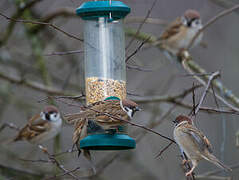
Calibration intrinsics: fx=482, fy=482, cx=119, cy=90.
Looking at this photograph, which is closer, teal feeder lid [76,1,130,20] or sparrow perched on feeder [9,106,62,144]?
teal feeder lid [76,1,130,20]

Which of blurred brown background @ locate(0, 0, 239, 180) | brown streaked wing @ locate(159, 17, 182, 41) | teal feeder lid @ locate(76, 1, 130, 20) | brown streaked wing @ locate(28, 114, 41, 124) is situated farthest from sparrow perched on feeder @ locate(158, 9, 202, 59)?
teal feeder lid @ locate(76, 1, 130, 20)

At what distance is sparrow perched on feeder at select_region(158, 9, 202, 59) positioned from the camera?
765 centimetres

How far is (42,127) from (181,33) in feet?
8.95

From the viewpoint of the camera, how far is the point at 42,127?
735 cm

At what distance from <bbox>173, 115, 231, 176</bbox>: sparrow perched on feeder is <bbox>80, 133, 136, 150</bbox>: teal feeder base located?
1.49 ft

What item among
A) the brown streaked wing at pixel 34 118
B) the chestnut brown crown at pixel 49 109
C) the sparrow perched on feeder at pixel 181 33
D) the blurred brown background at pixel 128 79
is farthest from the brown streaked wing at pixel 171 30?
the brown streaked wing at pixel 34 118

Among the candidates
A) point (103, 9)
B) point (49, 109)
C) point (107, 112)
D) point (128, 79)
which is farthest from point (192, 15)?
point (107, 112)

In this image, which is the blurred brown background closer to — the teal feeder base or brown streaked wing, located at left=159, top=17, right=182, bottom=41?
brown streaked wing, located at left=159, top=17, right=182, bottom=41

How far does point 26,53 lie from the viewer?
754 centimetres

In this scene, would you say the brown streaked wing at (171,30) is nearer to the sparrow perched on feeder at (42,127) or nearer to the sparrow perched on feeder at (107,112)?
the sparrow perched on feeder at (42,127)

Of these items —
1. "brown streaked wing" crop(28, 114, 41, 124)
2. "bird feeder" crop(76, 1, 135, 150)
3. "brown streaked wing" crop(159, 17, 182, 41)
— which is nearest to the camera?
"bird feeder" crop(76, 1, 135, 150)

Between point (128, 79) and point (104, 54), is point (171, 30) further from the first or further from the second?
point (104, 54)

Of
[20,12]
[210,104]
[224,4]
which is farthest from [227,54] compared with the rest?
[20,12]

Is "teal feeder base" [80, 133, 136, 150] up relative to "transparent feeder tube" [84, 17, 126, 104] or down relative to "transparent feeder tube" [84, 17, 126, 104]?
down
